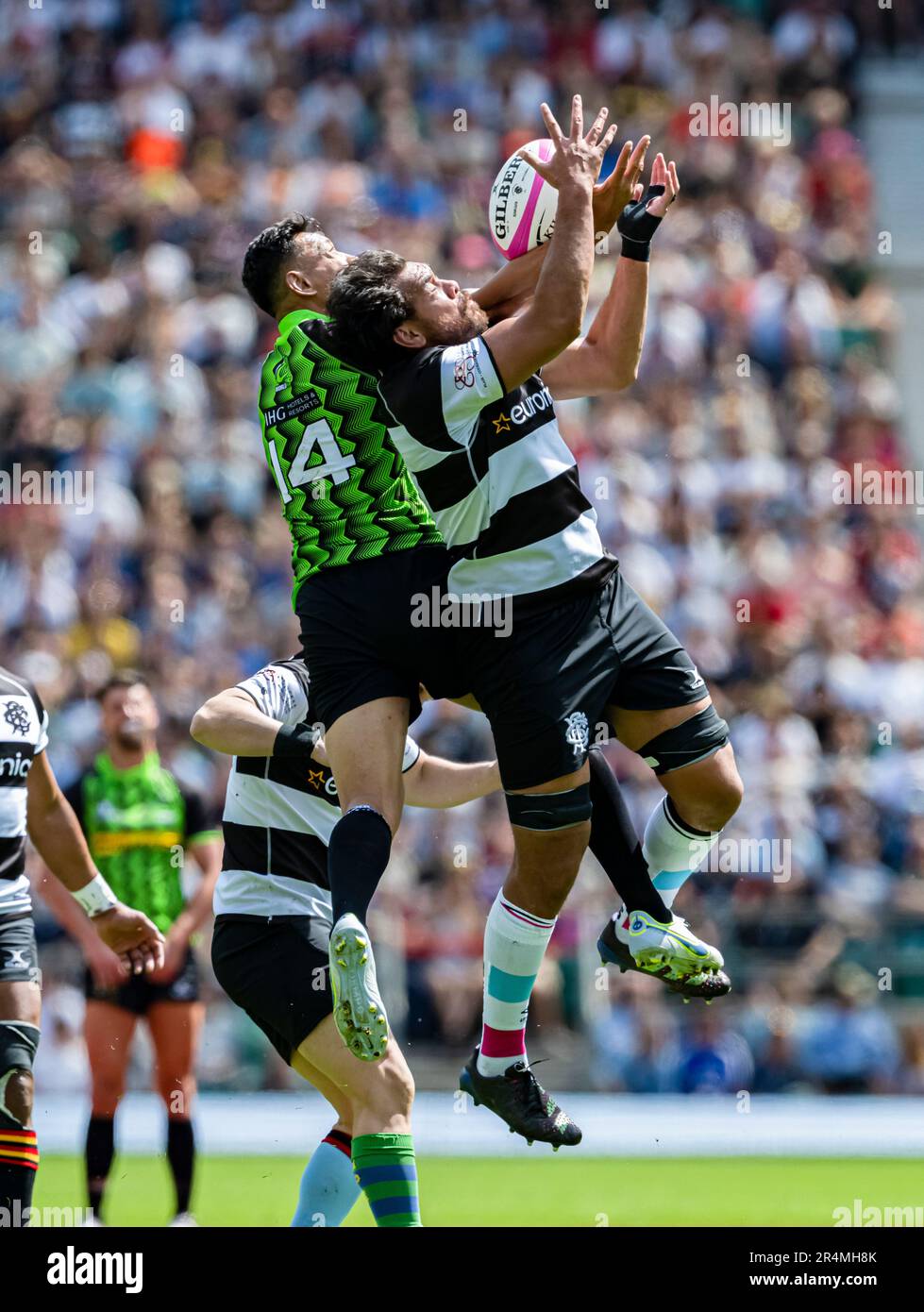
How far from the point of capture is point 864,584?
15508 mm

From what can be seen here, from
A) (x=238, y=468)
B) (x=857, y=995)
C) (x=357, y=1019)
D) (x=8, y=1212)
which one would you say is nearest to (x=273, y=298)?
(x=357, y=1019)

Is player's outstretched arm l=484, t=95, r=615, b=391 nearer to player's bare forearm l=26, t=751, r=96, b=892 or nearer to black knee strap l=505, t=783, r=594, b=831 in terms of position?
black knee strap l=505, t=783, r=594, b=831

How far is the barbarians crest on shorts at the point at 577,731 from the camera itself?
6.47 meters

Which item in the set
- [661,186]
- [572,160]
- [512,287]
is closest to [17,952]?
[512,287]

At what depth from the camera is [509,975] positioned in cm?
679

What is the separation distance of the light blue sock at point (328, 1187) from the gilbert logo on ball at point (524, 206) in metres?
3.18

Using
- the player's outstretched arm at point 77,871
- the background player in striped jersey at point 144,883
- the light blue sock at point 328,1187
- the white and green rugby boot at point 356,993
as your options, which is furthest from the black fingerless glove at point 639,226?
the background player in striped jersey at point 144,883

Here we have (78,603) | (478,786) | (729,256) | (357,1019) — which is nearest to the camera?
(357,1019)

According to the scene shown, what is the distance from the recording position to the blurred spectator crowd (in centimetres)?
1298

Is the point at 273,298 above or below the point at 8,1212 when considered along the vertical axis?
above

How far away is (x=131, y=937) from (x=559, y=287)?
3139mm

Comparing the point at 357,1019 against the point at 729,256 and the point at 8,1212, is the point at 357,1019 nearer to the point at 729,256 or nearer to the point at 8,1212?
the point at 8,1212

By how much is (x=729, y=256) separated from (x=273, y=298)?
10.6 m

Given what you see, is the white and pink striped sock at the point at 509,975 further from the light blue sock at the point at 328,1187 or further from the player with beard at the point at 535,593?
the light blue sock at the point at 328,1187
